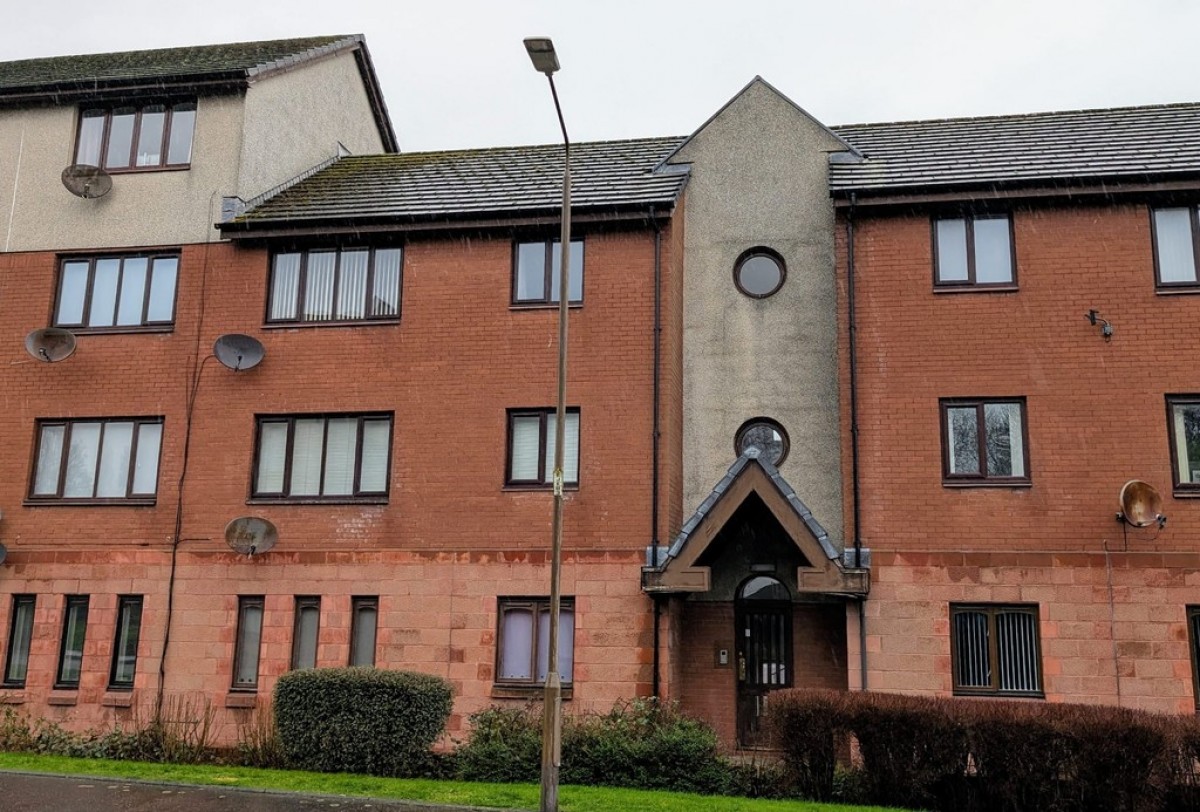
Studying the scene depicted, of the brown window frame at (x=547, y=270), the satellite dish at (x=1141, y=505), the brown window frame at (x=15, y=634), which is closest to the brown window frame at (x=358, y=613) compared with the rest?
the brown window frame at (x=547, y=270)

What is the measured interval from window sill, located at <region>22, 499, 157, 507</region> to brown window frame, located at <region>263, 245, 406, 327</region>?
140 inches

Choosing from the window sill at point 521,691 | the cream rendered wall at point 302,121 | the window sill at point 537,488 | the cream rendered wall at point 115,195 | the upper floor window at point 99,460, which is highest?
the cream rendered wall at point 302,121

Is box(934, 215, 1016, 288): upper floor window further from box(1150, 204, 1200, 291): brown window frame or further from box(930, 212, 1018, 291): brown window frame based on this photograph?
box(1150, 204, 1200, 291): brown window frame

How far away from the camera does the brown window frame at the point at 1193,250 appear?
54.5ft

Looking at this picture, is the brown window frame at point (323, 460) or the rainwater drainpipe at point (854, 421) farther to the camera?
the brown window frame at point (323, 460)

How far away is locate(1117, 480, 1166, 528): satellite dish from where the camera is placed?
15.6m

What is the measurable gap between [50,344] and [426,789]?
1063 centimetres

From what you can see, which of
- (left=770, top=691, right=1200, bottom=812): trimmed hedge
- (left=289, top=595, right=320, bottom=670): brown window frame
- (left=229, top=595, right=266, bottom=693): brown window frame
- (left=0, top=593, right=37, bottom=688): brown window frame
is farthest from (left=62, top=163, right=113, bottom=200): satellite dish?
(left=770, top=691, right=1200, bottom=812): trimmed hedge

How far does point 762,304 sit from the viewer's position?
1852cm

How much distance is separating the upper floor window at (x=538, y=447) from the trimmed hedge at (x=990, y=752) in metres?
5.54

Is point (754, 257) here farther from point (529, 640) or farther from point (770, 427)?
point (529, 640)

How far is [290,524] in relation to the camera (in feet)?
60.0

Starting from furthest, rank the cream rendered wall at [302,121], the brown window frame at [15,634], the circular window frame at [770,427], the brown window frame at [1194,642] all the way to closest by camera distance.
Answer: the cream rendered wall at [302,121], the brown window frame at [15,634], the circular window frame at [770,427], the brown window frame at [1194,642]

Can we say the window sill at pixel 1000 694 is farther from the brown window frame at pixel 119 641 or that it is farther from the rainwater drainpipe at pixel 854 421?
the brown window frame at pixel 119 641
